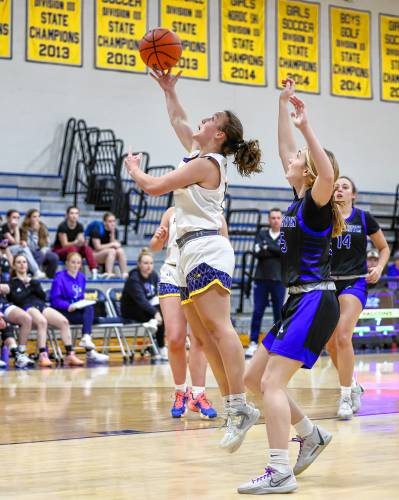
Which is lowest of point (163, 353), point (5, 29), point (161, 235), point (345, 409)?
point (163, 353)

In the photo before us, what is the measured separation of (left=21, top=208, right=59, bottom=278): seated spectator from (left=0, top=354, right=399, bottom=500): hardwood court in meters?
4.43

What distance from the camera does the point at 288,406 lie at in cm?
421

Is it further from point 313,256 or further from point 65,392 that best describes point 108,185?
point 313,256

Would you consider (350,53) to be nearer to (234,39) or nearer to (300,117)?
(234,39)

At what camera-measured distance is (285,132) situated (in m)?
5.07

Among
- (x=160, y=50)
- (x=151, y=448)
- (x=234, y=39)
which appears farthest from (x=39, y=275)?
(x=151, y=448)

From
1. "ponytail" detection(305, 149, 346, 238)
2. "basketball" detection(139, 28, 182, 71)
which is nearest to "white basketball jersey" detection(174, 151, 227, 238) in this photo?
"ponytail" detection(305, 149, 346, 238)

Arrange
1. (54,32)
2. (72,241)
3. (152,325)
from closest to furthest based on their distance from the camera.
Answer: (152,325) → (72,241) → (54,32)

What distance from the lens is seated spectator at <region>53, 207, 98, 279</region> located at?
1349cm

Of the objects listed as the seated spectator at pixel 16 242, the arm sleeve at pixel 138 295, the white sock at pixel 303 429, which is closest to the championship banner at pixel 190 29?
the seated spectator at pixel 16 242

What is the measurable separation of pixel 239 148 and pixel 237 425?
5.01ft

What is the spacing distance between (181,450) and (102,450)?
44 centimetres

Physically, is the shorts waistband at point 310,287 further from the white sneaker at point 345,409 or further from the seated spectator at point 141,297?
the seated spectator at point 141,297

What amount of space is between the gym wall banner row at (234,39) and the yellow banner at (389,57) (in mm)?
21
